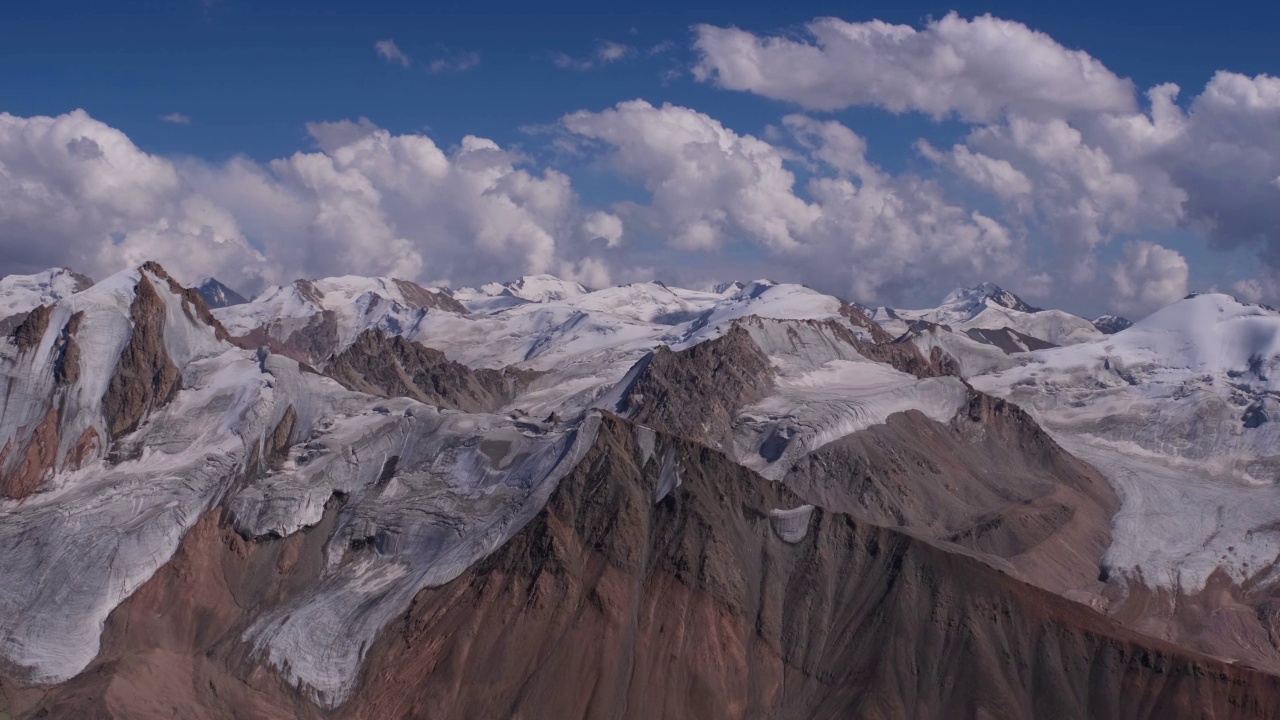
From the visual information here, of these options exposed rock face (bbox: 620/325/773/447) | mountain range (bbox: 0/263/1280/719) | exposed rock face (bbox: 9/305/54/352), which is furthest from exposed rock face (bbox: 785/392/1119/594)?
exposed rock face (bbox: 9/305/54/352)

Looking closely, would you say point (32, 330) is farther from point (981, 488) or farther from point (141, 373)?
point (981, 488)

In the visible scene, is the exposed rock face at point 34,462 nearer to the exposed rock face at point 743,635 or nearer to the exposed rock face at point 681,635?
the exposed rock face at point 681,635

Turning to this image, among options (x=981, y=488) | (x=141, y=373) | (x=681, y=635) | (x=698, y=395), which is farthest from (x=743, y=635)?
(x=698, y=395)

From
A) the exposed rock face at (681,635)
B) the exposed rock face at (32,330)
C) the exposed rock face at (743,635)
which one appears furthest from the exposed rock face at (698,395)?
the exposed rock face at (32,330)

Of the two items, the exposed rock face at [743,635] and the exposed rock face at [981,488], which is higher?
the exposed rock face at [981,488]

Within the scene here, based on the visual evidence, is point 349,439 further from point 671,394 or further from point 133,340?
point 671,394

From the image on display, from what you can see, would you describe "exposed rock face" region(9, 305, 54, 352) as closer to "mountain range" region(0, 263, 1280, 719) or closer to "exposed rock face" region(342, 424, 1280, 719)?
"mountain range" region(0, 263, 1280, 719)
